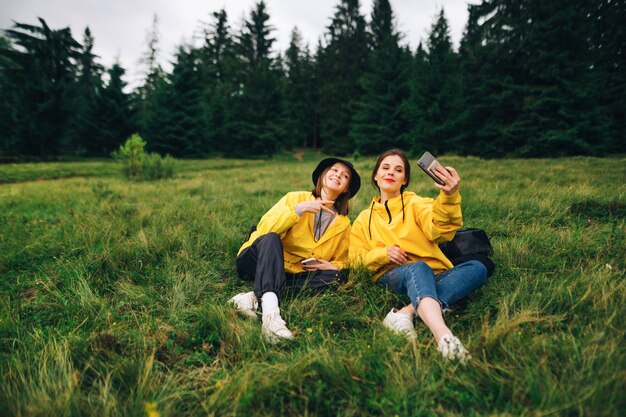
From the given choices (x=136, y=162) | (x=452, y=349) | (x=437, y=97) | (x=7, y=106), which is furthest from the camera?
(x=437, y=97)

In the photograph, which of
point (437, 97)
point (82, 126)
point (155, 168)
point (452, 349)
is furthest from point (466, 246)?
point (82, 126)

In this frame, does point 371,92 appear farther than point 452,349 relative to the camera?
Yes

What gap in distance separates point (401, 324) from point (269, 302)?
918 mm

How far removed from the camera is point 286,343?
6.25ft

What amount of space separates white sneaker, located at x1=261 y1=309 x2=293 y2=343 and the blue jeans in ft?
2.87

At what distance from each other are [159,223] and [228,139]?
25.8m

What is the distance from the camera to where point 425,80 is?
21781 mm

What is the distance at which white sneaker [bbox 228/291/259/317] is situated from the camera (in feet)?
7.47

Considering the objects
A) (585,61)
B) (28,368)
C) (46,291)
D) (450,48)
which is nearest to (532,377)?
(28,368)

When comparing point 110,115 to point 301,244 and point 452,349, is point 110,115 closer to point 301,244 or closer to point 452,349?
point 301,244

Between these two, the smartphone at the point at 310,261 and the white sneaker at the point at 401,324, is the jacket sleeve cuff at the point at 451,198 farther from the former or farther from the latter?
the smartphone at the point at 310,261

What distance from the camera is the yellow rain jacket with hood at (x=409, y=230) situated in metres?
2.26

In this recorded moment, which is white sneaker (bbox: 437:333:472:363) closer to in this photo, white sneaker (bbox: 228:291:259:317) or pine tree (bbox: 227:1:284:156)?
white sneaker (bbox: 228:291:259:317)

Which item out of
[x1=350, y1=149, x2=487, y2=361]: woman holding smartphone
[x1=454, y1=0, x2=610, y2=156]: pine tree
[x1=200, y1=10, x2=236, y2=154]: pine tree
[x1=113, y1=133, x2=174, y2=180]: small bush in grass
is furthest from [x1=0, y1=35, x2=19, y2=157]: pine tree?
[x1=454, y1=0, x2=610, y2=156]: pine tree
